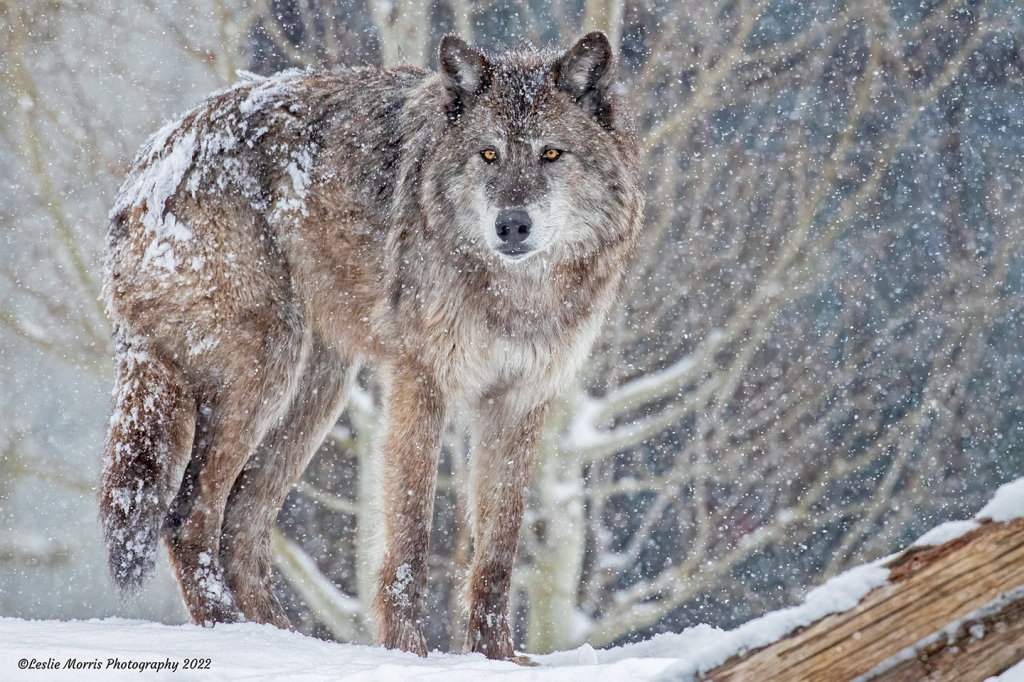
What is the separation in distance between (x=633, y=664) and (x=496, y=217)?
1743 mm

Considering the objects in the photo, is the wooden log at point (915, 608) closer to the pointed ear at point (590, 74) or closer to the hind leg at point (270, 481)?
the pointed ear at point (590, 74)

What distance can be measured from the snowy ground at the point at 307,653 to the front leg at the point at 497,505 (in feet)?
1.32

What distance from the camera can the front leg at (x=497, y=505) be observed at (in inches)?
159

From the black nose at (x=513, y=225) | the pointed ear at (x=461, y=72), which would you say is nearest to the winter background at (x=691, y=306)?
the pointed ear at (x=461, y=72)

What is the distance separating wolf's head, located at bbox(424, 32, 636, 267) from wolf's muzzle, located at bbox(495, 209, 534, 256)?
0.11 meters

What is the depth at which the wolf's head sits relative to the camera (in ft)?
12.7

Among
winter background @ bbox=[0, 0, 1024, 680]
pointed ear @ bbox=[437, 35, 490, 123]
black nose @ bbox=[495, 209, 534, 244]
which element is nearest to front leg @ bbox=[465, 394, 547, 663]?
black nose @ bbox=[495, 209, 534, 244]

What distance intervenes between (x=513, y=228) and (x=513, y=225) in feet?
0.04

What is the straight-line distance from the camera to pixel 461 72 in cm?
399

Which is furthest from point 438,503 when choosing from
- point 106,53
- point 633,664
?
point 633,664

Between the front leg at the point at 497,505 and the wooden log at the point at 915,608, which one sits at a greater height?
the wooden log at the point at 915,608

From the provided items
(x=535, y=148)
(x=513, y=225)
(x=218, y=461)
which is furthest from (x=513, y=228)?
(x=218, y=461)

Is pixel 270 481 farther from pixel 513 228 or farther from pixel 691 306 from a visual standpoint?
pixel 691 306

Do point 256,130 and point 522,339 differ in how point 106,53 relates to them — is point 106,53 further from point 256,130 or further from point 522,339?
point 522,339
